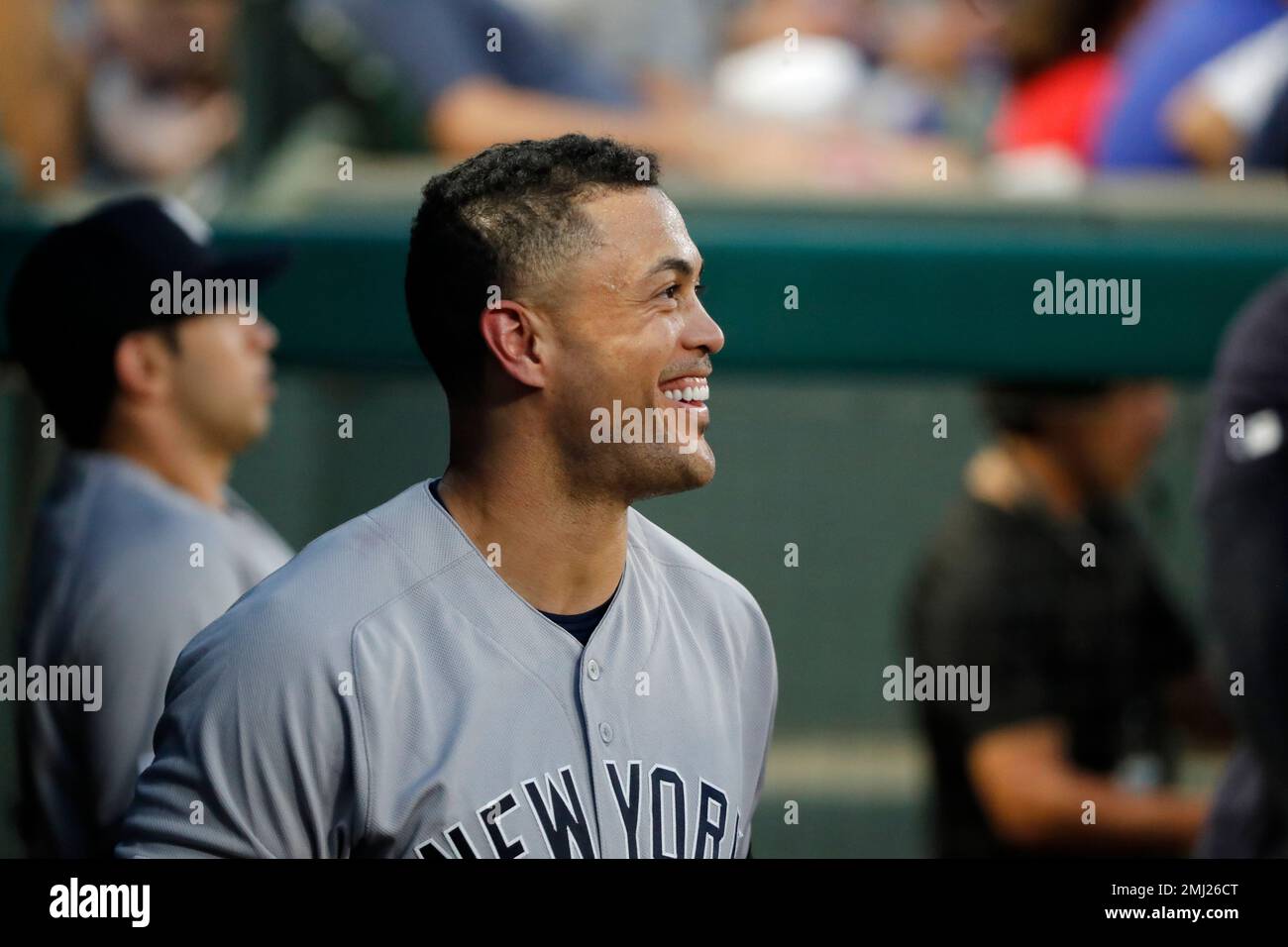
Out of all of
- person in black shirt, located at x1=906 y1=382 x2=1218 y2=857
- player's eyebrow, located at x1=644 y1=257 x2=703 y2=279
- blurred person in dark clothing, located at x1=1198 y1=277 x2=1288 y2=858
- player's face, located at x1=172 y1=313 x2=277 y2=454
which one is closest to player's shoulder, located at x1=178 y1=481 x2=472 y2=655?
player's eyebrow, located at x1=644 y1=257 x2=703 y2=279

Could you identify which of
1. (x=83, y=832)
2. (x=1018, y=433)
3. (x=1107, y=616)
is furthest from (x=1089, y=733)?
(x=83, y=832)

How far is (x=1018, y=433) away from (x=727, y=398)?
647 mm

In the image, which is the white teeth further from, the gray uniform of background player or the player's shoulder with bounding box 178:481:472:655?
the gray uniform of background player

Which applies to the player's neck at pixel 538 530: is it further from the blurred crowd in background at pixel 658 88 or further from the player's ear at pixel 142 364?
the blurred crowd in background at pixel 658 88

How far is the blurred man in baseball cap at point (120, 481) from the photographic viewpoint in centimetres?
169

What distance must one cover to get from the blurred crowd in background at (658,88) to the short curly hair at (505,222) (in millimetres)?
1548

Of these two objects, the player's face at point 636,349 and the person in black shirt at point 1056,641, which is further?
the person in black shirt at point 1056,641

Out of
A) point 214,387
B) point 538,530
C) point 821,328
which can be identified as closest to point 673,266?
point 538,530

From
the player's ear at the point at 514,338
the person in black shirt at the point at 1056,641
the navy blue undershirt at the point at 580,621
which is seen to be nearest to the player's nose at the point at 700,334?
the player's ear at the point at 514,338

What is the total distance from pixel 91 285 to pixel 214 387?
17 centimetres

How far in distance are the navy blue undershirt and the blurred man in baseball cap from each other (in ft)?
1.86

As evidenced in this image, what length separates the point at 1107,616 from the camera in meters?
2.93

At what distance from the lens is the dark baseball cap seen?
1.75 m

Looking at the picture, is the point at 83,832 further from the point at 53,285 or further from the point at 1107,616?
the point at 1107,616
